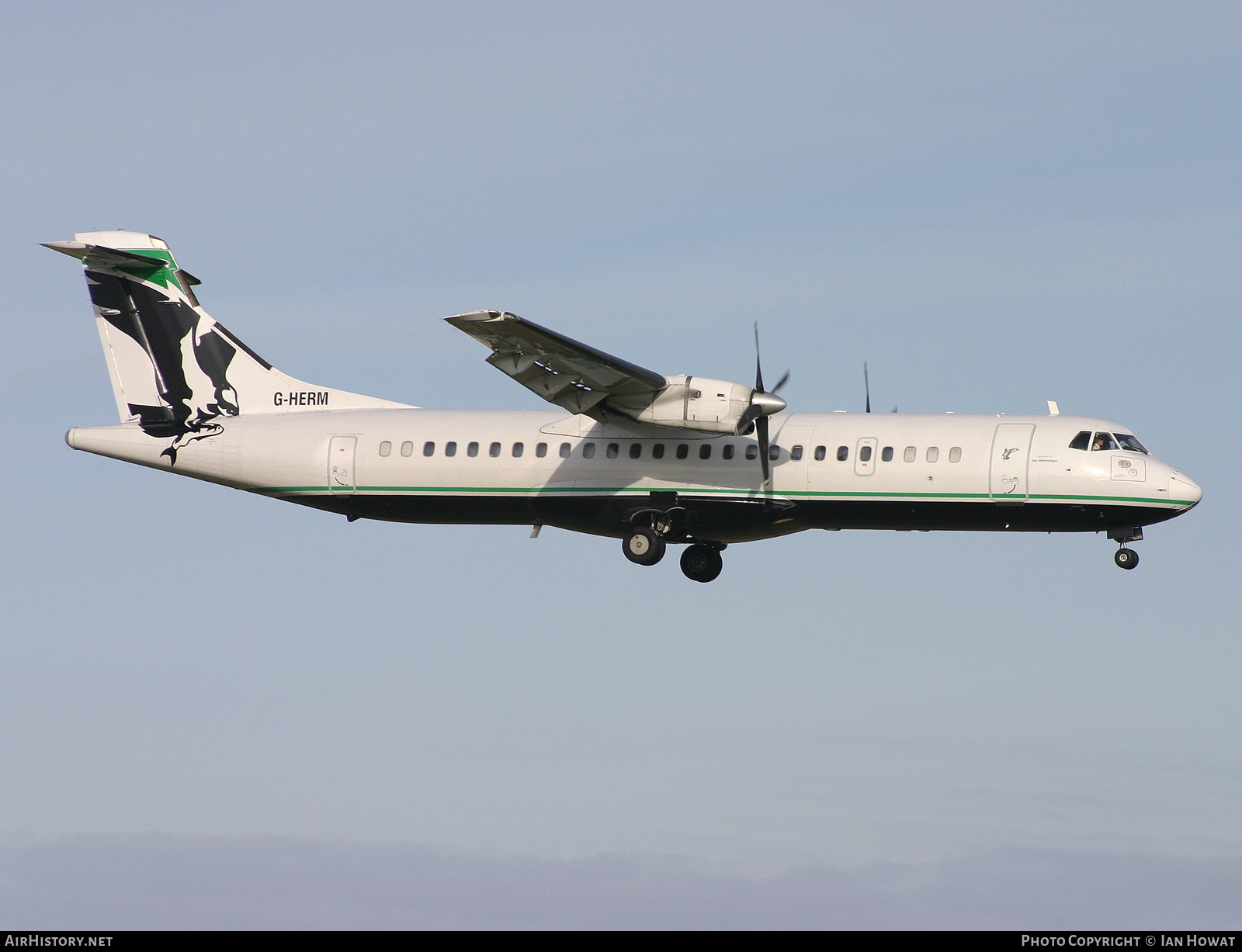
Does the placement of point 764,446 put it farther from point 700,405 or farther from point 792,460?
point 700,405

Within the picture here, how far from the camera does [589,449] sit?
1139 inches

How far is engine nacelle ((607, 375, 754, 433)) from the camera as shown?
88.8ft

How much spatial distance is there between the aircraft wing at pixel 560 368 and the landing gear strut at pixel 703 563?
3898 mm

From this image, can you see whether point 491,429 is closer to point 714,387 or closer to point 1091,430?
point 714,387

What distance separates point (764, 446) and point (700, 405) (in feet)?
5.12

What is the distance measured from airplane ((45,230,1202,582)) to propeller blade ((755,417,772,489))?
5 cm

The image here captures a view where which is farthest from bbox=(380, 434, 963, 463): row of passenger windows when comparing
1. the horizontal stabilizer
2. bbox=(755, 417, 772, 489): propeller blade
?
the horizontal stabilizer

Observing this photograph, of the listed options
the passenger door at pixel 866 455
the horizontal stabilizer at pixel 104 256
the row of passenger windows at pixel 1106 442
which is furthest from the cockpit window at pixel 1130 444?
the horizontal stabilizer at pixel 104 256

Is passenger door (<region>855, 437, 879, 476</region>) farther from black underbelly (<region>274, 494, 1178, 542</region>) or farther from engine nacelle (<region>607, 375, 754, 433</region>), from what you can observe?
engine nacelle (<region>607, 375, 754, 433</region>)

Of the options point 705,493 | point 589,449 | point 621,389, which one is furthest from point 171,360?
point 705,493

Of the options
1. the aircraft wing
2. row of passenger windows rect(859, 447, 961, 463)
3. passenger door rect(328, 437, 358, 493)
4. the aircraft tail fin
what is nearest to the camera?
the aircraft wing

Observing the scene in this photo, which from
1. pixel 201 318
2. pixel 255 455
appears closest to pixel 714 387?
pixel 255 455

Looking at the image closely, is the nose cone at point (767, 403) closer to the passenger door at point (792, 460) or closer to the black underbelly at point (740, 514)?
the passenger door at point (792, 460)

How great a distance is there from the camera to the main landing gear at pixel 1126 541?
27.2 meters
